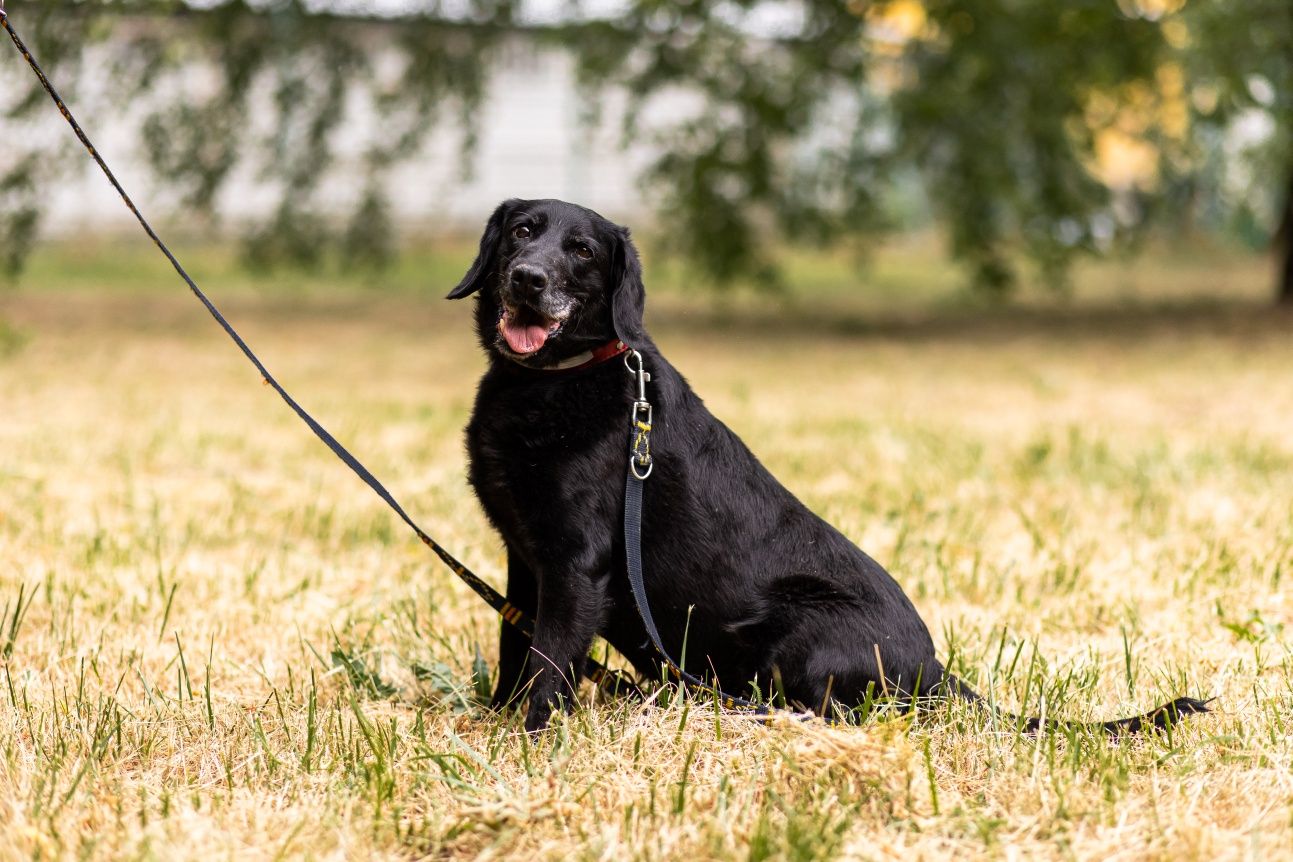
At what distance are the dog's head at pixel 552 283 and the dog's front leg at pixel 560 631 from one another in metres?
0.51

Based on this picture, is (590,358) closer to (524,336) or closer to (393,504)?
(524,336)

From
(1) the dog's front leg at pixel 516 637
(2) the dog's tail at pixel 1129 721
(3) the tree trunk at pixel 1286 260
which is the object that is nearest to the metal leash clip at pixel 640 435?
(1) the dog's front leg at pixel 516 637

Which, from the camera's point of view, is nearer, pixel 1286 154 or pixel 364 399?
pixel 364 399

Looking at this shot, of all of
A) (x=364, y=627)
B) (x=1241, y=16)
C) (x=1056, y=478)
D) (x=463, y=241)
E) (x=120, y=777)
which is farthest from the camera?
(x=463, y=241)

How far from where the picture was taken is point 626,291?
301 cm

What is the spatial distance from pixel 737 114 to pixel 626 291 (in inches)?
391

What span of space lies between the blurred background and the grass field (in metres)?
3.28

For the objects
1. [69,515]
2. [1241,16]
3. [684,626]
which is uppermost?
[1241,16]

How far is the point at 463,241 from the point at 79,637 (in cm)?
1960

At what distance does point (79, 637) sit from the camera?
3.53 m

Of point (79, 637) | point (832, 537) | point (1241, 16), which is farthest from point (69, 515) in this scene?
point (1241, 16)

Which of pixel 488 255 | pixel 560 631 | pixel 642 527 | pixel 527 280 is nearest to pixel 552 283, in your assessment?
pixel 527 280

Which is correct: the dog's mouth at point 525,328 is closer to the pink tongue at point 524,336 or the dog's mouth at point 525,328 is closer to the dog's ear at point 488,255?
the pink tongue at point 524,336

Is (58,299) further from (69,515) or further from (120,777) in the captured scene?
(120,777)
